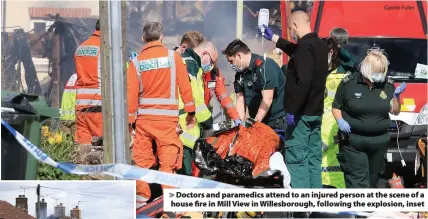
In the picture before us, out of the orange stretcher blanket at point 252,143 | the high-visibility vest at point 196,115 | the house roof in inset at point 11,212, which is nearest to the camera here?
the house roof in inset at point 11,212

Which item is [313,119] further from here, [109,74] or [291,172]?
[109,74]

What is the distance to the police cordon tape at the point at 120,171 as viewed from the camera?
6.23 m

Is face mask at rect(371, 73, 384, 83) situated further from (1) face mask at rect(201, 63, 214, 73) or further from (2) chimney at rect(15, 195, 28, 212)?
(2) chimney at rect(15, 195, 28, 212)

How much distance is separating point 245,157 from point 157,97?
2.72 ft

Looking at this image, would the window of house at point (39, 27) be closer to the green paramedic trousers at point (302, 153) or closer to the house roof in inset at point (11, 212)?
the green paramedic trousers at point (302, 153)

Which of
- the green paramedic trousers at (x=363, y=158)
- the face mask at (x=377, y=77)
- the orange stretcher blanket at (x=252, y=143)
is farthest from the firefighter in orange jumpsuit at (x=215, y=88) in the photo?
the face mask at (x=377, y=77)

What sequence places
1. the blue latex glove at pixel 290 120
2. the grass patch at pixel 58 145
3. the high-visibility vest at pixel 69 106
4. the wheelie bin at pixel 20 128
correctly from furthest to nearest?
the high-visibility vest at pixel 69 106
the grass patch at pixel 58 145
the blue latex glove at pixel 290 120
the wheelie bin at pixel 20 128

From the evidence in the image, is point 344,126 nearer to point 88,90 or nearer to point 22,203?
point 88,90

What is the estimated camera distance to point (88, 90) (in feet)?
28.2

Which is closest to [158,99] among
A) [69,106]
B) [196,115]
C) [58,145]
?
[196,115]

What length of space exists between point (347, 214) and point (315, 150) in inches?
28.2

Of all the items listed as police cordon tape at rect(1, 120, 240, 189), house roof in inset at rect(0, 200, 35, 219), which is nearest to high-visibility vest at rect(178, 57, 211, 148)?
police cordon tape at rect(1, 120, 240, 189)

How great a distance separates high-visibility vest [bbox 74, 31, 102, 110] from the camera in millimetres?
8500

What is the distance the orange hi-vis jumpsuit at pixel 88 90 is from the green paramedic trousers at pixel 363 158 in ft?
7.53
